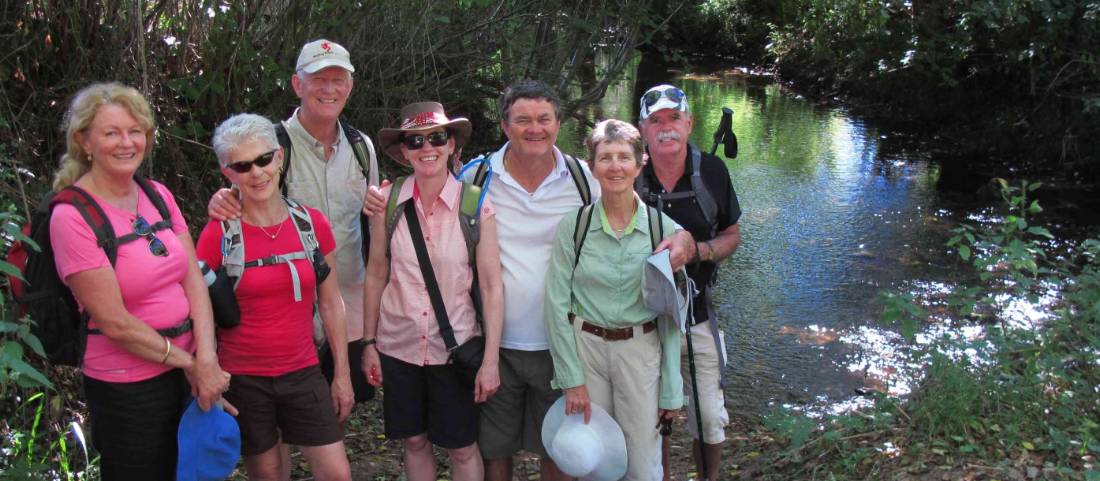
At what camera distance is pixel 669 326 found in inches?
124

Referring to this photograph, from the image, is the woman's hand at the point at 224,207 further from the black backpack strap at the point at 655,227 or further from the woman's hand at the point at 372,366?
the black backpack strap at the point at 655,227

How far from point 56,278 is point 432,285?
1140mm

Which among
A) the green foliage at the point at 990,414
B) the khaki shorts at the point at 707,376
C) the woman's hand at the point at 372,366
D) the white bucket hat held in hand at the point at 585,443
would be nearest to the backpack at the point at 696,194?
the khaki shorts at the point at 707,376

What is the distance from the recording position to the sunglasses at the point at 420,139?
3.09 meters

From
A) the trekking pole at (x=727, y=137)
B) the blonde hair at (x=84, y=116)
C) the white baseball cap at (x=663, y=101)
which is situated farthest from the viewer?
the trekking pole at (x=727, y=137)

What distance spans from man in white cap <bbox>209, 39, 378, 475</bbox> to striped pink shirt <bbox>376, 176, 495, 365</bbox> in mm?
239

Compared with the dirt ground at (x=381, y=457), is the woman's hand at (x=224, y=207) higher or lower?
higher

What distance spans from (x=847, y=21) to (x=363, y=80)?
337 inches

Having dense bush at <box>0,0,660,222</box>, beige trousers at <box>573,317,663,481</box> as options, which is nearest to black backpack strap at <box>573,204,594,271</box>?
beige trousers at <box>573,317,663,481</box>

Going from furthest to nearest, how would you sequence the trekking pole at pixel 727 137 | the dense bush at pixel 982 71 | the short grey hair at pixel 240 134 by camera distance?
the dense bush at pixel 982 71
the trekking pole at pixel 727 137
the short grey hair at pixel 240 134

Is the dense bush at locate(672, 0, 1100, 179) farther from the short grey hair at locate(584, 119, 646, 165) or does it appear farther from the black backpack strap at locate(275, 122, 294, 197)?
the black backpack strap at locate(275, 122, 294, 197)

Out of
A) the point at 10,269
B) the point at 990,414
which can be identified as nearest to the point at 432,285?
the point at 10,269

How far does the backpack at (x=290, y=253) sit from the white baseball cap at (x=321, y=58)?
0.50 meters

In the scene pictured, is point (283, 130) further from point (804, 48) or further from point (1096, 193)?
point (804, 48)
